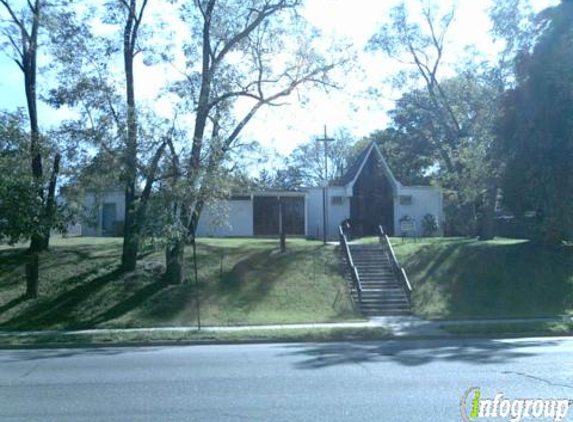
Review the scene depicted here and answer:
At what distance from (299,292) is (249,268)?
333 centimetres

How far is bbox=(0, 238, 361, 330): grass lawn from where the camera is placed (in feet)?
65.0

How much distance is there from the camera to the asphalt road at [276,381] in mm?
7484

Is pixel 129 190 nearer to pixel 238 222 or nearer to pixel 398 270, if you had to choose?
pixel 398 270

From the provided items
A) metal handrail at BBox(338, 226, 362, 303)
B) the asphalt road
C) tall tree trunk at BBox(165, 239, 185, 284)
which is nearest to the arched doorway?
metal handrail at BBox(338, 226, 362, 303)

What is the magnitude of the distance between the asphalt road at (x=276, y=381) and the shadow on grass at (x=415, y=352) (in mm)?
35

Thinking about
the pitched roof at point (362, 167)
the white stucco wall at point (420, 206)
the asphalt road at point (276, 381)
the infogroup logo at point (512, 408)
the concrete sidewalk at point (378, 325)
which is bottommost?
the concrete sidewalk at point (378, 325)

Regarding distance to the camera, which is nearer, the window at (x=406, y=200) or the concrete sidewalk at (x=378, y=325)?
the concrete sidewalk at (x=378, y=325)

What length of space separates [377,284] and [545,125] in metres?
8.34

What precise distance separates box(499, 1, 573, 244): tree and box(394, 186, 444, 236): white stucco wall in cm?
1568

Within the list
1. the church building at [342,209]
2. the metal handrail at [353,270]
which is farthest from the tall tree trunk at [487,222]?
the metal handrail at [353,270]

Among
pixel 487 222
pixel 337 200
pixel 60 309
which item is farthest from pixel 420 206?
pixel 60 309

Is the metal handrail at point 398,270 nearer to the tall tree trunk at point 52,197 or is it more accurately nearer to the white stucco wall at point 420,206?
the white stucco wall at point 420,206

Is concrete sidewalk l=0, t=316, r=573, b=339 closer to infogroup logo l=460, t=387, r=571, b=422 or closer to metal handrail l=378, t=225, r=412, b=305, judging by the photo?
metal handrail l=378, t=225, r=412, b=305

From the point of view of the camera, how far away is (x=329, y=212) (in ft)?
129
